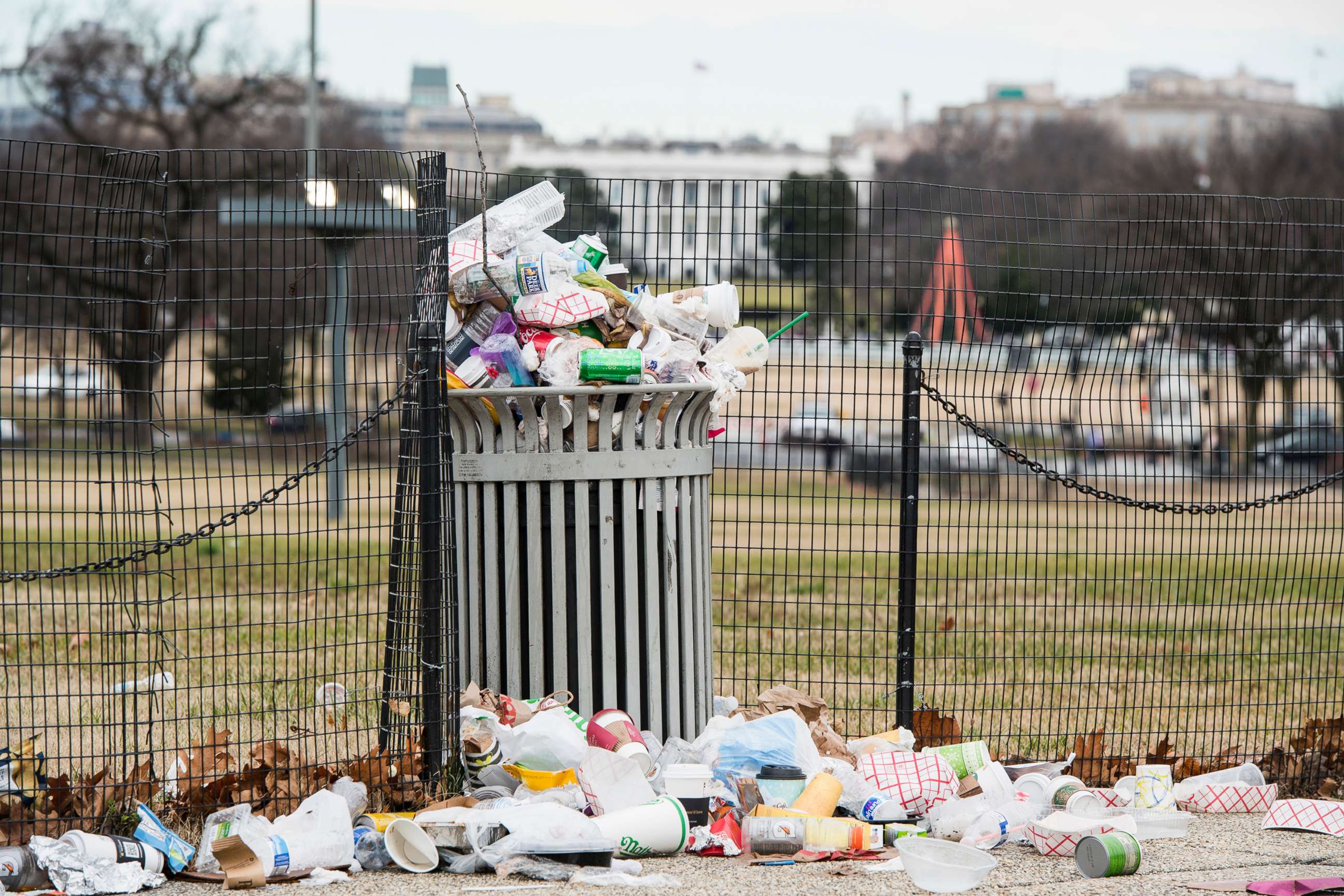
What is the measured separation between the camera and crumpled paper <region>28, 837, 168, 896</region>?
145 inches

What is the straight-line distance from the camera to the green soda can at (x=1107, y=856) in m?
3.97

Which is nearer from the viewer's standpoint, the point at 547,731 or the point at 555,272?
the point at 547,731

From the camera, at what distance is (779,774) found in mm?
4500

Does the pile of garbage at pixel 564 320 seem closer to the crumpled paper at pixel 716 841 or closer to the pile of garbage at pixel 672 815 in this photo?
the pile of garbage at pixel 672 815

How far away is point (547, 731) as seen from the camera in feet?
14.3

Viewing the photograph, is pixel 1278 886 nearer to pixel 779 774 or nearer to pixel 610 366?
pixel 779 774

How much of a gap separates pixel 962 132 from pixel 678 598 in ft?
272

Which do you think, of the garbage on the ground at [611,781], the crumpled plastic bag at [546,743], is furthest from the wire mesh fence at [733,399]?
the garbage on the ground at [611,781]

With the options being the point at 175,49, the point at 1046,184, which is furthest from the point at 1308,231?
the point at 1046,184

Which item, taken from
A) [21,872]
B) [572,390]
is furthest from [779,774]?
[21,872]

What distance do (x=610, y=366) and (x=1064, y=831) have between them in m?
2.18

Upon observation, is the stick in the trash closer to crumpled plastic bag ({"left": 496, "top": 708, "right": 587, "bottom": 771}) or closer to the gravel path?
crumpled plastic bag ({"left": 496, "top": 708, "right": 587, "bottom": 771})

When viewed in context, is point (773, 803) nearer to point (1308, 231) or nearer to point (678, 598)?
point (678, 598)

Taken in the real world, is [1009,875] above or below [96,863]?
below
